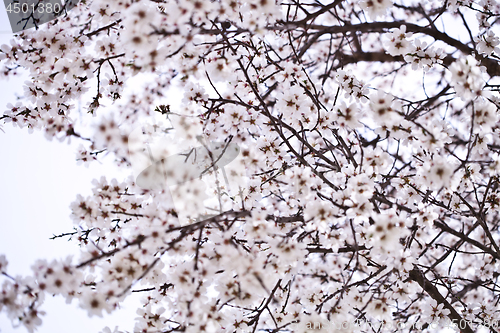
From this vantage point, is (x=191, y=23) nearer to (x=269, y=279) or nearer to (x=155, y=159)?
(x=155, y=159)

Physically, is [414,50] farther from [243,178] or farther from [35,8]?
[35,8]

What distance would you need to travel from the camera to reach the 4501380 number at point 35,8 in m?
3.08

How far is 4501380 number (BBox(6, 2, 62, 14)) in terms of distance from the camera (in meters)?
3.08

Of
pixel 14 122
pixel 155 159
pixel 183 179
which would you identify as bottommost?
pixel 183 179

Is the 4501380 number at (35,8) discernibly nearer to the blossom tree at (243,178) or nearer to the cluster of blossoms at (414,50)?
the blossom tree at (243,178)

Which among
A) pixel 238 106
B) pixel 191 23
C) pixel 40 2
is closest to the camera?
pixel 191 23

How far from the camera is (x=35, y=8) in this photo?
120 inches

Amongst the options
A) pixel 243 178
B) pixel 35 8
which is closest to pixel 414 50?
pixel 243 178

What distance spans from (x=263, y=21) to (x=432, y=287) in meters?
2.70

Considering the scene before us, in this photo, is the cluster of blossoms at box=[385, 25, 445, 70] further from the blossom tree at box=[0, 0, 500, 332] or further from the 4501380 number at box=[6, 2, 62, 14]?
the 4501380 number at box=[6, 2, 62, 14]

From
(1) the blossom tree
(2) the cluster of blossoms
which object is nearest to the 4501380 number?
(1) the blossom tree

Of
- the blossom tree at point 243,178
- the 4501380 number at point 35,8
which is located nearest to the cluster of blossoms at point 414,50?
the blossom tree at point 243,178

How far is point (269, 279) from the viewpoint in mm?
2092

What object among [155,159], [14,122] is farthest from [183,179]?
[14,122]
